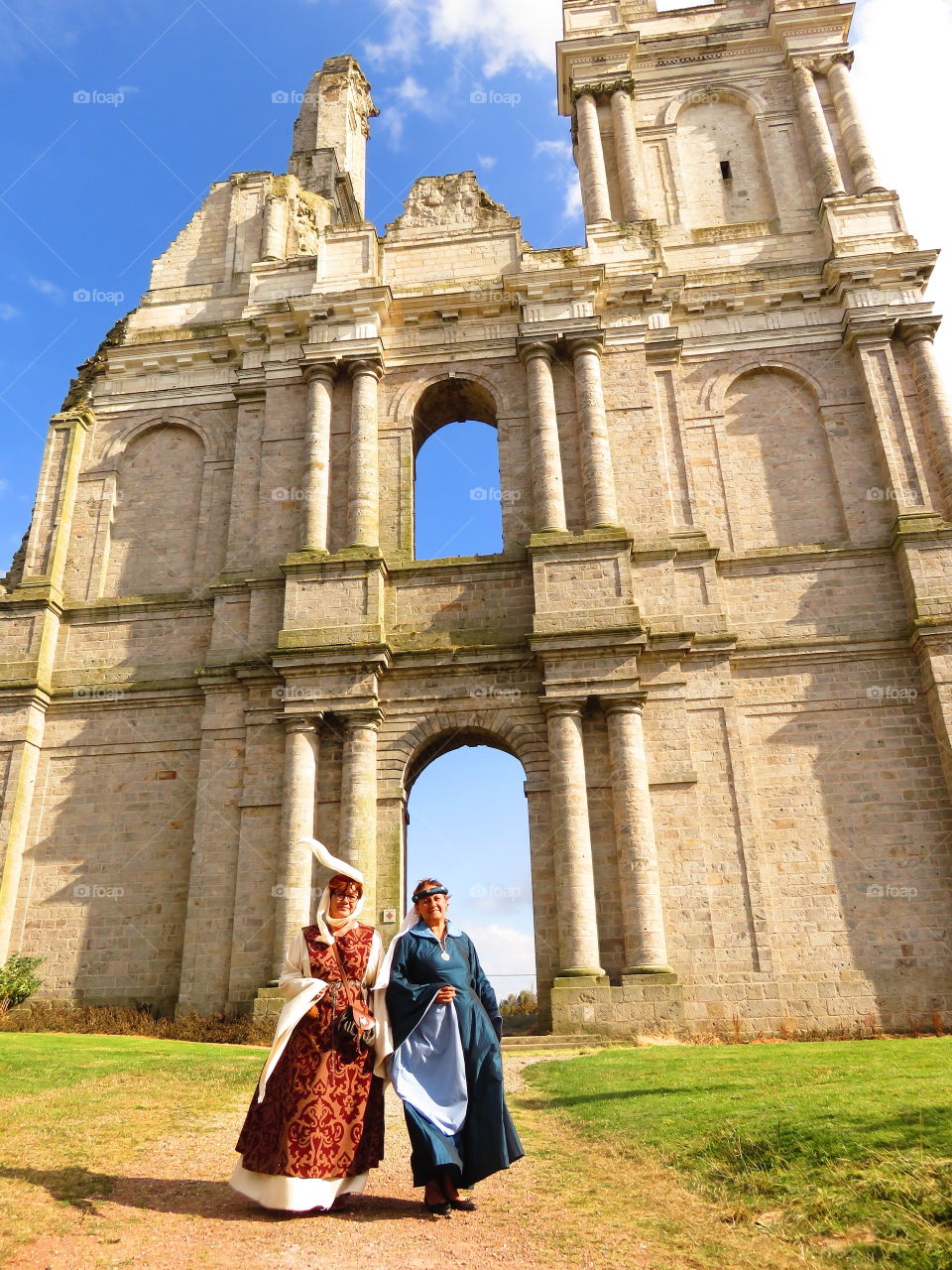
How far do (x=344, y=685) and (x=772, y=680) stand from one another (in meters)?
7.77

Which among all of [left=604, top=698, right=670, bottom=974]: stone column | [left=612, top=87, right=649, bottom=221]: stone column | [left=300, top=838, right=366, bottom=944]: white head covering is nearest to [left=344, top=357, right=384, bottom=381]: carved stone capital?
[left=612, top=87, right=649, bottom=221]: stone column

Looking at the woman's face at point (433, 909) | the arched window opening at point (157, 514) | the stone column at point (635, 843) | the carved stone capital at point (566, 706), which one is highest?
the arched window opening at point (157, 514)

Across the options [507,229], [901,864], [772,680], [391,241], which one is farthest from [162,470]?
[901,864]

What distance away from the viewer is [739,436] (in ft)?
66.3

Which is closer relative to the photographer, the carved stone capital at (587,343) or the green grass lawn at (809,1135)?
the green grass lawn at (809,1135)

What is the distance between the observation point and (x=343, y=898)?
6172 millimetres

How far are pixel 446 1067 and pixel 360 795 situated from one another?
11.1 m

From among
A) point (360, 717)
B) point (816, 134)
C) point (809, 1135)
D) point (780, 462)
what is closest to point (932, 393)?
point (780, 462)

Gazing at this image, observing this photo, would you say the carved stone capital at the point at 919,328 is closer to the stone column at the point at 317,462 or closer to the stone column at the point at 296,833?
the stone column at the point at 317,462

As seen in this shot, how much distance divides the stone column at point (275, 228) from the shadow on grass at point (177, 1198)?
20.8 m

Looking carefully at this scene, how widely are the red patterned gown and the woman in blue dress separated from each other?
0.27 meters

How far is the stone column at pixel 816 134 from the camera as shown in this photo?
73.6ft

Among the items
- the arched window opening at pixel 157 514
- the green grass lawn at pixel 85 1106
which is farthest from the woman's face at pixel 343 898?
the arched window opening at pixel 157 514

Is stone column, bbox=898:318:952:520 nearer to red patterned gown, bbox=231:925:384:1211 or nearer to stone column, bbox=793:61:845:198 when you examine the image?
stone column, bbox=793:61:845:198
